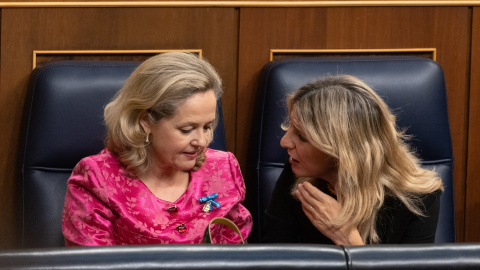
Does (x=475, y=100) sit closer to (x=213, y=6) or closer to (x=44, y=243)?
(x=213, y=6)

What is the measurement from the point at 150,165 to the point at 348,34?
32.9 inches

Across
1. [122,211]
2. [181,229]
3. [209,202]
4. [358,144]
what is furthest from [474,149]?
[122,211]

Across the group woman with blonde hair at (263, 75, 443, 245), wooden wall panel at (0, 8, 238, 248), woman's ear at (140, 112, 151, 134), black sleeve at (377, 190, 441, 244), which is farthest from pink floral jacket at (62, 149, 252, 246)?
wooden wall panel at (0, 8, 238, 248)

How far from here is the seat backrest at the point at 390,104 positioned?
202 centimetres

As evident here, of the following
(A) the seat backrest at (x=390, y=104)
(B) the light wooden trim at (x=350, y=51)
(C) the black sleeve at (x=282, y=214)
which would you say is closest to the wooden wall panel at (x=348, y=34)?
(B) the light wooden trim at (x=350, y=51)

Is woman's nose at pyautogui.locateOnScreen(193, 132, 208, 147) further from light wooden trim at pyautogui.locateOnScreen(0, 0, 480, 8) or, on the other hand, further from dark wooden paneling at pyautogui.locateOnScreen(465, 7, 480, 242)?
dark wooden paneling at pyautogui.locateOnScreen(465, 7, 480, 242)

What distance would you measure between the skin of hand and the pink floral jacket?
0.63 feet

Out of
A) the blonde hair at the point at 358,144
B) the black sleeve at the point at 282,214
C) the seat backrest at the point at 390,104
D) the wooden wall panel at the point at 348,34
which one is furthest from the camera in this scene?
the wooden wall panel at the point at 348,34

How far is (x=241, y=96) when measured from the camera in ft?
7.30

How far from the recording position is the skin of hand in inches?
64.7

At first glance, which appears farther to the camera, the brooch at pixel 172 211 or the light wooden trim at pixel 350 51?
the light wooden trim at pixel 350 51

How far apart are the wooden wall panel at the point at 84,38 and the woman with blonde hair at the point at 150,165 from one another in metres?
0.45

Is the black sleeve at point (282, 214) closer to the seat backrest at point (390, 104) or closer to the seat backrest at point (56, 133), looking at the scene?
the seat backrest at point (390, 104)

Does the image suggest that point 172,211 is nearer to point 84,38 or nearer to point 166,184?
point 166,184
